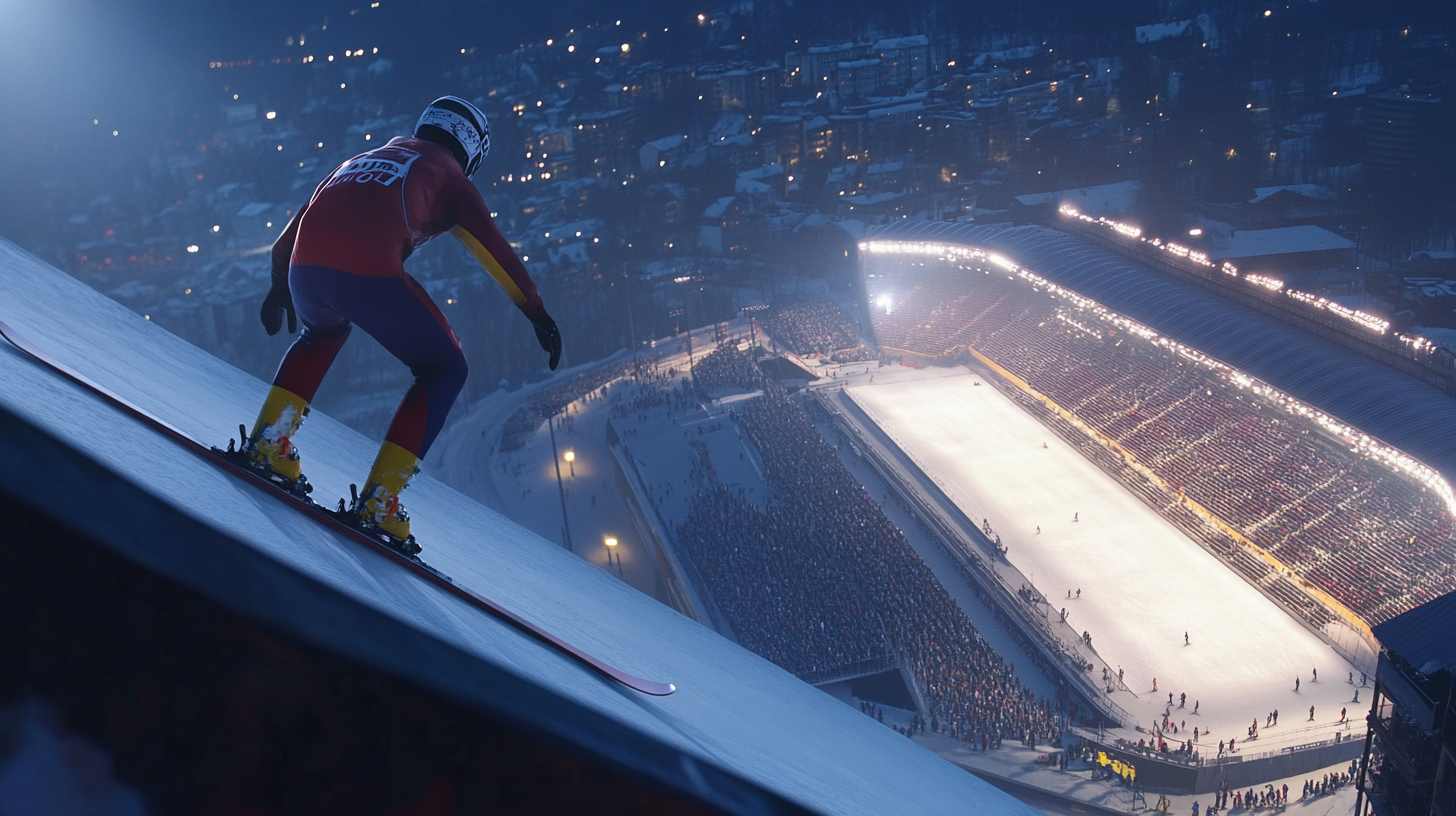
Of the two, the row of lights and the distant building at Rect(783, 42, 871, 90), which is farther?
the distant building at Rect(783, 42, 871, 90)

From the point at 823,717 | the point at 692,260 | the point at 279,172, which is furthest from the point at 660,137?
the point at 823,717

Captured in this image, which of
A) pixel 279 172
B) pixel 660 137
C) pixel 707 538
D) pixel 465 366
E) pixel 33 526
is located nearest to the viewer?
pixel 33 526

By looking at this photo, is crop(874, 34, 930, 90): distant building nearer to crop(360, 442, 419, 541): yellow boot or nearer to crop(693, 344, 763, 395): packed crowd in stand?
crop(693, 344, 763, 395): packed crowd in stand

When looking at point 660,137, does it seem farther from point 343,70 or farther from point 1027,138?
point 343,70

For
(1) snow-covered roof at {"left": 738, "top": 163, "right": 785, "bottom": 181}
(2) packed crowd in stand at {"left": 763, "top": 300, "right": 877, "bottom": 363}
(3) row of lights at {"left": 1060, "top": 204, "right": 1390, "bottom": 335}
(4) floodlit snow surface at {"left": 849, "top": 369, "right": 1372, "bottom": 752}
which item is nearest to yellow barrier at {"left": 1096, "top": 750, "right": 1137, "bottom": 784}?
(4) floodlit snow surface at {"left": 849, "top": 369, "right": 1372, "bottom": 752}

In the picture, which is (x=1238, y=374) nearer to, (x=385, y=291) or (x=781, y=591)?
(x=781, y=591)

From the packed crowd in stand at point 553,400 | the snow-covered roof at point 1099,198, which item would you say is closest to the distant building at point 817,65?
the snow-covered roof at point 1099,198

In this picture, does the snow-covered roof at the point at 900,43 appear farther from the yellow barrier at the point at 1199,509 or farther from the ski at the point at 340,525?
the ski at the point at 340,525
